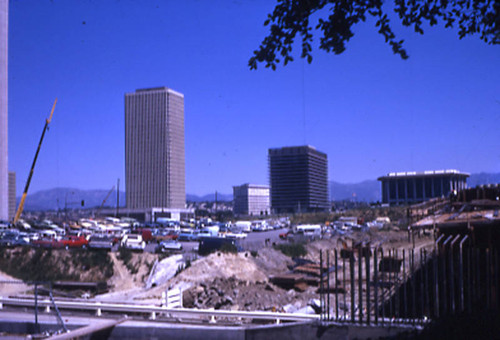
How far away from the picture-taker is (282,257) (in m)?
34.1

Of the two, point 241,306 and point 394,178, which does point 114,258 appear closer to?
point 241,306

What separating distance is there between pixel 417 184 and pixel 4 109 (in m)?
125

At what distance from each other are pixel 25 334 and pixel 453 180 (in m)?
157

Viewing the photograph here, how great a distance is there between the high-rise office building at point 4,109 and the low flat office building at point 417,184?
112m

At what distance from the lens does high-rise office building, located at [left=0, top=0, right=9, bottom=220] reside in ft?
294

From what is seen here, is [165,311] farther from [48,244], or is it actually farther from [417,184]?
[417,184]

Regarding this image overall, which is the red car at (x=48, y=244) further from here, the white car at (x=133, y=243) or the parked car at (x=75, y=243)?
the white car at (x=133, y=243)

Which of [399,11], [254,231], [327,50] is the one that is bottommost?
[254,231]

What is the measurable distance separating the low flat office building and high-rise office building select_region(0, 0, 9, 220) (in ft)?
366

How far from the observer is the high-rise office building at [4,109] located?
89750 mm

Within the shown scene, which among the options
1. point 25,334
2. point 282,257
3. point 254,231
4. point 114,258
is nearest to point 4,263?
point 114,258

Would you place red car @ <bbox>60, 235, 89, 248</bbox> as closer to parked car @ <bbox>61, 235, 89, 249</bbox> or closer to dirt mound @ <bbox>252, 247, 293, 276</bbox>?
parked car @ <bbox>61, 235, 89, 249</bbox>

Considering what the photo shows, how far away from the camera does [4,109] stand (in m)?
92.1

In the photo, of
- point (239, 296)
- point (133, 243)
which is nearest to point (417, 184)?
point (133, 243)
